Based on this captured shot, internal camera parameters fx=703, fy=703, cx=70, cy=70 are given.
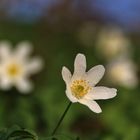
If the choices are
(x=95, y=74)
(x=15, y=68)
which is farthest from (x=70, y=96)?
(x=15, y=68)

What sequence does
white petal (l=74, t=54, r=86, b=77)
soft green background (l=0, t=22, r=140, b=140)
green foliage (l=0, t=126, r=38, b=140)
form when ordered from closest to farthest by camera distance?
green foliage (l=0, t=126, r=38, b=140) < white petal (l=74, t=54, r=86, b=77) < soft green background (l=0, t=22, r=140, b=140)

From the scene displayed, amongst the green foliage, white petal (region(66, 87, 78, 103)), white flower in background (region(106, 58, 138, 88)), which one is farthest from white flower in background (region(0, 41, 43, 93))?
the green foliage

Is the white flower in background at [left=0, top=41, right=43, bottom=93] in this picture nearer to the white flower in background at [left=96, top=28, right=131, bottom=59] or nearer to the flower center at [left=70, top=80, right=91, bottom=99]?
the white flower in background at [left=96, top=28, right=131, bottom=59]

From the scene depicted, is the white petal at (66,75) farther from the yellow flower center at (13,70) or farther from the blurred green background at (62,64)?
the yellow flower center at (13,70)

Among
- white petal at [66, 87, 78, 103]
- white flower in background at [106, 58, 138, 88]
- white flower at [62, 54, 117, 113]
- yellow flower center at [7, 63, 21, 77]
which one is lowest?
yellow flower center at [7, 63, 21, 77]

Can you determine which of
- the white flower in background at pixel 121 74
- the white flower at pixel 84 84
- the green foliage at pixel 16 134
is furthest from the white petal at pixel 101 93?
the white flower in background at pixel 121 74

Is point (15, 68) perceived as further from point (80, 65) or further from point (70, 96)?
point (70, 96)

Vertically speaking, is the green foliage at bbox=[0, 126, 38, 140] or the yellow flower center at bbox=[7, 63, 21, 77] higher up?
the green foliage at bbox=[0, 126, 38, 140]
